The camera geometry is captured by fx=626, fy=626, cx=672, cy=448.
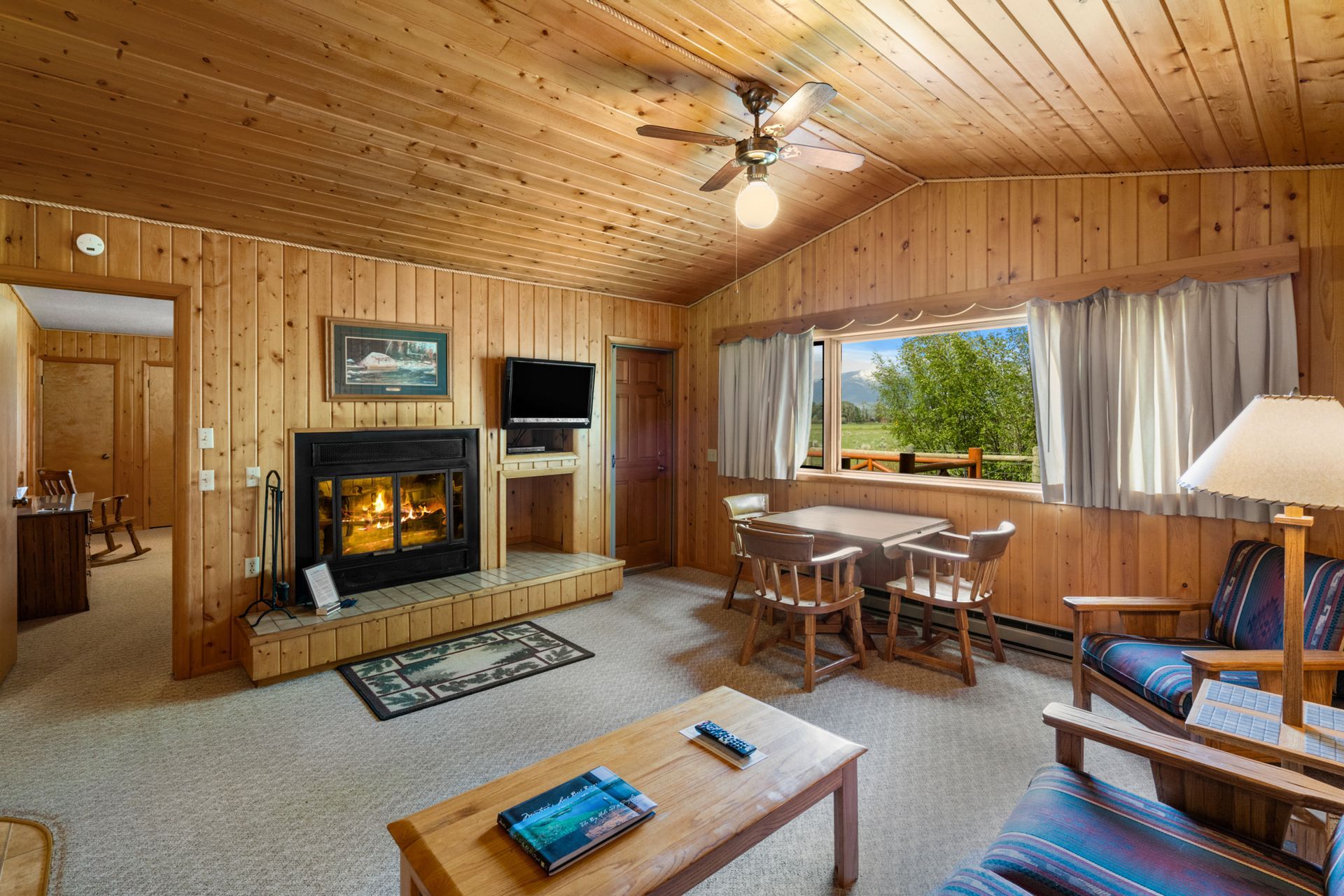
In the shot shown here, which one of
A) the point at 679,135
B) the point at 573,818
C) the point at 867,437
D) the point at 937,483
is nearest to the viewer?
the point at 573,818

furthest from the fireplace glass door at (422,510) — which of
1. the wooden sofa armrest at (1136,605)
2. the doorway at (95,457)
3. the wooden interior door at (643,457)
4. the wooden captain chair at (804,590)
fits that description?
the wooden sofa armrest at (1136,605)

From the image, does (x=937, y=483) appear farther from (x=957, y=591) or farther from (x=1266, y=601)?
(x=1266, y=601)

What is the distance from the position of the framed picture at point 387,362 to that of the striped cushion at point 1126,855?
3.94m

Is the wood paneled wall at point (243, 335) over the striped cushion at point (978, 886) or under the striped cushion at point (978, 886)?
over

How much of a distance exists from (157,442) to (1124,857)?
388 inches

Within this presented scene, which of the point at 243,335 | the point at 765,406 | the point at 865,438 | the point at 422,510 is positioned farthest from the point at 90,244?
the point at 865,438

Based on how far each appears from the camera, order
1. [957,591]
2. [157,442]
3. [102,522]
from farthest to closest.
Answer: [157,442] → [102,522] → [957,591]

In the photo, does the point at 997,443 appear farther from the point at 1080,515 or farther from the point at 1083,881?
the point at 1083,881

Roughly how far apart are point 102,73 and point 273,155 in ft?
2.13

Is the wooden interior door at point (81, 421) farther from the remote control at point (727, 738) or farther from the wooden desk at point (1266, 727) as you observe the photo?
the wooden desk at point (1266, 727)

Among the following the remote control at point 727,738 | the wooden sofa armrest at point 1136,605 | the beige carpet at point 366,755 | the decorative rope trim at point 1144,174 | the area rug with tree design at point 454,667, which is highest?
the decorative rope trim at point 1144,174

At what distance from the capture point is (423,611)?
12.5 feet

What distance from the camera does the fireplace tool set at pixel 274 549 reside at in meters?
3.64

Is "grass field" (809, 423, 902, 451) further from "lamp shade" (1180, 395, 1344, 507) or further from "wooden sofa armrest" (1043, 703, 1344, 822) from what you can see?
"wooden sofa armrest" (1043, 703, 1344, 822)
